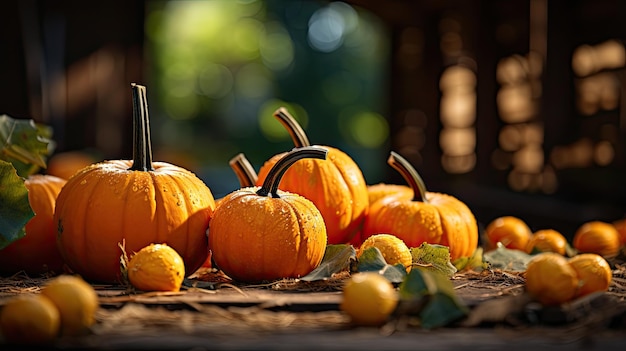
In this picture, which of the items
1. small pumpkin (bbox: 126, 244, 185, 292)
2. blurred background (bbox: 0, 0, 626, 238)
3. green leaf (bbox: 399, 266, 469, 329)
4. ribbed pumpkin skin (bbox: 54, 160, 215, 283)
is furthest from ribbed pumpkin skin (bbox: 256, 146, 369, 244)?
blurred background (bbox: 0, 0, 626, 238)

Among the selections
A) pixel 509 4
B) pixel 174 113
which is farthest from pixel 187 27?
pixel 509 4

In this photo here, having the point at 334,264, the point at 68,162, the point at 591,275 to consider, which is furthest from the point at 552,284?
the point at 68,162

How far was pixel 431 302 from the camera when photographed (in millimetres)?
1663

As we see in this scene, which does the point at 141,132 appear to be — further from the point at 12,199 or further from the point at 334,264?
the point at 334,264

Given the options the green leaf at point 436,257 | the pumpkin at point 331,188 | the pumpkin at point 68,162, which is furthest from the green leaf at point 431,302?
the pumpkin at point 68,162

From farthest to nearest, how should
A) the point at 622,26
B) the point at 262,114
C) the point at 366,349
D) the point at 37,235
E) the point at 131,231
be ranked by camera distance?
the point at 262,114
the point at 622,26
the point at 37,235
the point at 131,231
the point at 366,349

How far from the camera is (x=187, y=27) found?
31781 millimetres

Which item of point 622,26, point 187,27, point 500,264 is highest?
point 187,27

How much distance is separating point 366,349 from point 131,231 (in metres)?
0.99

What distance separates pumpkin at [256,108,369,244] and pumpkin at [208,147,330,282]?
32cm

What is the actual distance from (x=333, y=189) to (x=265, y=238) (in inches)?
19.0

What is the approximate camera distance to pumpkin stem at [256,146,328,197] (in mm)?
2188

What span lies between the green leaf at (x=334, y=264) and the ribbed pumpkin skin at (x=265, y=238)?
1.8 inches

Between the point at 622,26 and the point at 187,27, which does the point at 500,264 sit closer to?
the point at 622,26
